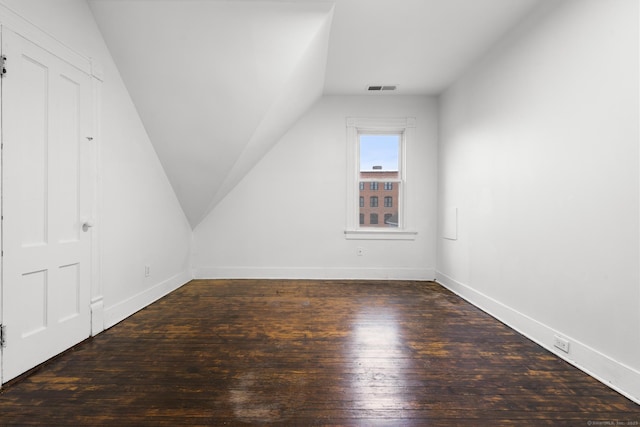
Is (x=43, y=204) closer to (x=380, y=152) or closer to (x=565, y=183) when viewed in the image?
(x=565, y=183)

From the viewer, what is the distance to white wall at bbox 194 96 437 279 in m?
4.66

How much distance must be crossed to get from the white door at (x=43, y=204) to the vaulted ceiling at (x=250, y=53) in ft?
2.03

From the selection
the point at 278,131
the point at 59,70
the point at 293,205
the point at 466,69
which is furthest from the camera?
the point at 293,205

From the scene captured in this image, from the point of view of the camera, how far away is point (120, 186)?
113 inches

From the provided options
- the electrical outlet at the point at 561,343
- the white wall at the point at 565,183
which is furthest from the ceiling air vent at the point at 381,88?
the electrical outlet at the point at 561,343

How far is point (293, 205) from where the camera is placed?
468cm

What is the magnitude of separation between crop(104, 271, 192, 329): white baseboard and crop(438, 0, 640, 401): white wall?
3.44 meters

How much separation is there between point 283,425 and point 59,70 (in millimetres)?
2613

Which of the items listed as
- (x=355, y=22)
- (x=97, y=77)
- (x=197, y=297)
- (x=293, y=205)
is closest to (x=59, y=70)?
(x=97, y=77)

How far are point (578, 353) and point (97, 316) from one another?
11.4 feet

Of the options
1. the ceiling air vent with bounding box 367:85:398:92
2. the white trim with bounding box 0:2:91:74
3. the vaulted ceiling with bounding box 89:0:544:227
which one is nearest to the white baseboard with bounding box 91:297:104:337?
the vaulted ceiling with bounding box 89:0:544:227

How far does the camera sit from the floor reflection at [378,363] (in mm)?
1705

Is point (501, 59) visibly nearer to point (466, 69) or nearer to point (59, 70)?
point (466, 69)

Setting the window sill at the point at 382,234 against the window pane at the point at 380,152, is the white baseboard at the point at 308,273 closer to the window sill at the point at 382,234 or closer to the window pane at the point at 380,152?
the window sill at the point at 382,234
